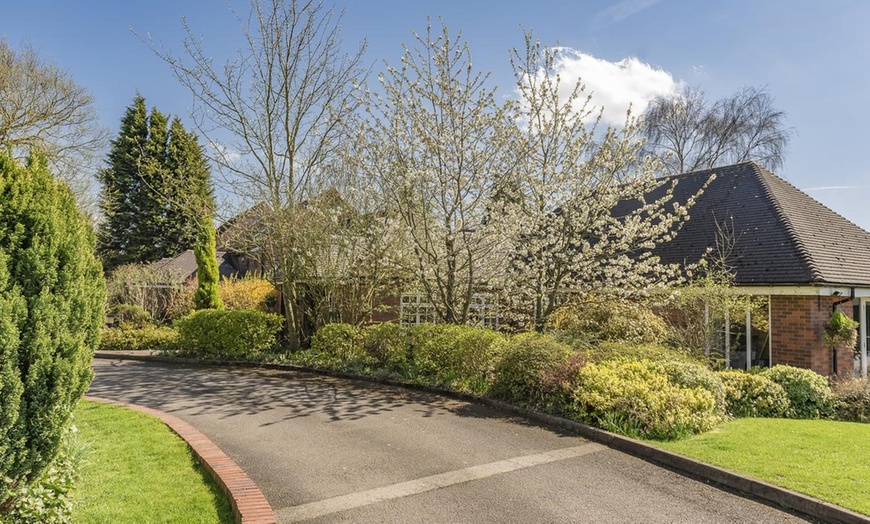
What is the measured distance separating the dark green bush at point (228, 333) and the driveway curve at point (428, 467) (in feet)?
14.9

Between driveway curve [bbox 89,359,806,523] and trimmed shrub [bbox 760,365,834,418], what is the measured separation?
4375 mm

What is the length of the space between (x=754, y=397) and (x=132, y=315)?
19.8m

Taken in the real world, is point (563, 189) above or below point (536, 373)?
above

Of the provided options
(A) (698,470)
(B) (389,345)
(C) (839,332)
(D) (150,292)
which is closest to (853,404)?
(C) (839,332)

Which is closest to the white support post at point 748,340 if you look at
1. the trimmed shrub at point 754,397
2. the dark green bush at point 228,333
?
the trimmed shrub at point 754,397

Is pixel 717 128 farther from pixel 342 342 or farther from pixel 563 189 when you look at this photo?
pixel 342 342

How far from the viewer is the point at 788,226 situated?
40.4 ft

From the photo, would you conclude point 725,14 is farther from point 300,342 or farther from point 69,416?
point 300,342

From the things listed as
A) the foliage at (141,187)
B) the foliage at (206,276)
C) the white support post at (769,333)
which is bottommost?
the white support post at (769,333)

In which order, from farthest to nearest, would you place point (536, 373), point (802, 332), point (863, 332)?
point (863, 332) < point (802, 332) < point (536, 373)

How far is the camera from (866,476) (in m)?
5.16

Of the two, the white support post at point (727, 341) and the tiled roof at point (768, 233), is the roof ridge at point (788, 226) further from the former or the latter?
the white support post at point (727, 341)

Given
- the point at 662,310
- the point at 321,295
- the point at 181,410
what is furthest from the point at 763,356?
the point at 181,410

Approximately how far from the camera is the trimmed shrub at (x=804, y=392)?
8.45 meters
